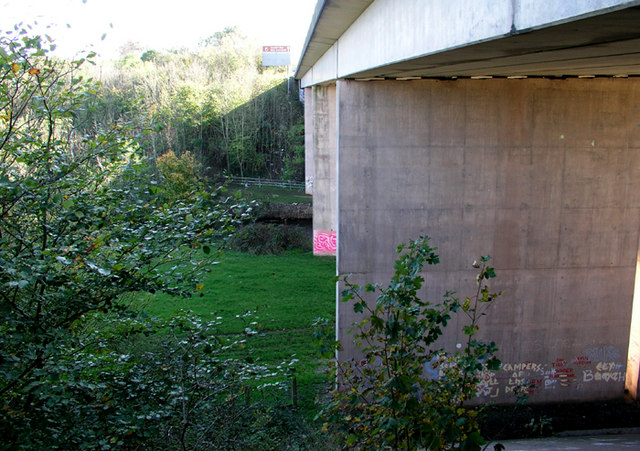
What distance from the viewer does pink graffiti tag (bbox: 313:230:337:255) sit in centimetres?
2484

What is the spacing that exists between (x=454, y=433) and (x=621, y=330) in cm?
962

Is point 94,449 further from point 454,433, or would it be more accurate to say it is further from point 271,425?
point 271,425

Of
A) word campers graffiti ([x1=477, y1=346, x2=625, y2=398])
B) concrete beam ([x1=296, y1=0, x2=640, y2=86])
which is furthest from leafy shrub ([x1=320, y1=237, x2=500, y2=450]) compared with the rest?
word campers graffiti ([x1=477, y1=346, x2=625, y2=398])

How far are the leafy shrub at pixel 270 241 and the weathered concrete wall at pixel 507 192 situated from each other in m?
15.9

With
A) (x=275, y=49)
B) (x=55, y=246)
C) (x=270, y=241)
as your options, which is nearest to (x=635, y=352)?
(x=55, y=246)

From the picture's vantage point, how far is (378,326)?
Result: 3221mm

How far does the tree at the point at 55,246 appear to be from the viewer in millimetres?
3711

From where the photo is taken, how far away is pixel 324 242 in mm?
24969

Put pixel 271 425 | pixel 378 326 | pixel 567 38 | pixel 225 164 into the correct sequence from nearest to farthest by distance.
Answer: pixel 378 326
pixel 567 38
pixel 271 425
pixel 225 164

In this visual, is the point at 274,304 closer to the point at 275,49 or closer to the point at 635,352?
the point at 635,352

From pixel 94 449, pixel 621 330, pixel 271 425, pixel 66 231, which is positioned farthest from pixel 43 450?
pixel 621 330

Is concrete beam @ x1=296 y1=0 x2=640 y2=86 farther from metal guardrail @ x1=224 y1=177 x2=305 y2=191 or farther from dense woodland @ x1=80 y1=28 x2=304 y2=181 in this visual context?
metal guardrail @ x1=224 y1=177 x2=305 y2=191

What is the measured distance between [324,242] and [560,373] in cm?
1513

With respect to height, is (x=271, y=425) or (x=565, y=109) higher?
(x=565, y=109)
